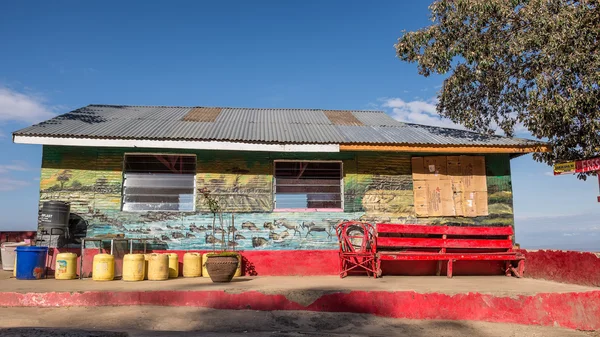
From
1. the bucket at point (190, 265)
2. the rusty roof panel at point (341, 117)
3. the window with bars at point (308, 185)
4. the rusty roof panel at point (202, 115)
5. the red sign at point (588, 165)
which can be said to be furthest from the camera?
the rusty roof panel at point (341, 117)

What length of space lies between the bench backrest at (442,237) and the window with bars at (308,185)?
1439 mm

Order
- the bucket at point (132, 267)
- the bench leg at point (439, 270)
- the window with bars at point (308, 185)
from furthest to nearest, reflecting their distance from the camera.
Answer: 1. the window with bars at point (308, 185)
2. the bench leg at point (439, 270)
3. the bucket at point (132, 267)

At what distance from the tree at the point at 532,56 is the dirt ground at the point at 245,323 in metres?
5.80

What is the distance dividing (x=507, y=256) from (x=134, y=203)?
8.55 meters

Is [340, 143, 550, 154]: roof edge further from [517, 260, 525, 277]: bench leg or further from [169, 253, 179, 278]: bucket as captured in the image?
[169, 253, 179, 278]: bucket

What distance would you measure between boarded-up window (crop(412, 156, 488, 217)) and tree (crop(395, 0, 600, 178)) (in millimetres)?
2023

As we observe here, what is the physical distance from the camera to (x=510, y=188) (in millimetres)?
11281

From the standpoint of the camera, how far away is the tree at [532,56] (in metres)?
10.2

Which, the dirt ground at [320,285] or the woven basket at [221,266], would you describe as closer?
the dirt ground at [320,285]

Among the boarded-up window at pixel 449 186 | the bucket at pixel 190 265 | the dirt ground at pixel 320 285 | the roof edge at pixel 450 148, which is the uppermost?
the roof edge at pixel 450 148

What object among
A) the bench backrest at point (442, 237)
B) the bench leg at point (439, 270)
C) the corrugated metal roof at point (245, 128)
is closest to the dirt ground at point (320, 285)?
the bench leg at point (439, 270)

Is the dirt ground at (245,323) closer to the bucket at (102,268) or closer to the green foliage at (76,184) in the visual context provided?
the bucket at (102,268)

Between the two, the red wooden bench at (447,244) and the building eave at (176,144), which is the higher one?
the building eave at (176,144)

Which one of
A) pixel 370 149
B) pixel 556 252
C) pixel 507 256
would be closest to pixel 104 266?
pixel 370 149
